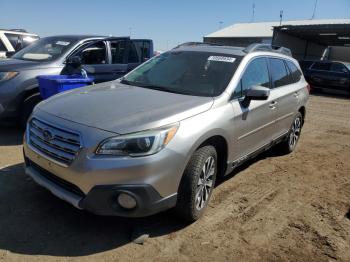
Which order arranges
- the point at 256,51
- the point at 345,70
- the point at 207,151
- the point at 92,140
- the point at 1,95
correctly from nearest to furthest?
1. the point at 92,140
2. the point at 207,151
3. the point at 256,51
4. the point at 1,95
5. the point at 345,70

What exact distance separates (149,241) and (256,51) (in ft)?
9.44

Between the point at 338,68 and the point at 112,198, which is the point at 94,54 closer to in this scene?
the point at 112,198

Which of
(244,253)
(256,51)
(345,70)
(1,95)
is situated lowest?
(345,70)

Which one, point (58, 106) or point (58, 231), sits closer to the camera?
point (58, 231)

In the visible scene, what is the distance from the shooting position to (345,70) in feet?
59.1

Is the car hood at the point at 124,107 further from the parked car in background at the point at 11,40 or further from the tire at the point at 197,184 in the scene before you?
the parked car in background at the point at 11,40

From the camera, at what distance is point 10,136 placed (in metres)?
6.37

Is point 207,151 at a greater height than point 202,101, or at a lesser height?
lesser

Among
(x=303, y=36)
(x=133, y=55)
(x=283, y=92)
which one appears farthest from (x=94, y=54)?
(x=303, y=36)

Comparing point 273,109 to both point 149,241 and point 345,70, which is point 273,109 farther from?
point 345,70

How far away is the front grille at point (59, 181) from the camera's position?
3198mm

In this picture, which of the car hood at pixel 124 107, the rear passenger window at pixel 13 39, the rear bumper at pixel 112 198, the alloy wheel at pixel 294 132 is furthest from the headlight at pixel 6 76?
the rear passenger window at pixel 13 39

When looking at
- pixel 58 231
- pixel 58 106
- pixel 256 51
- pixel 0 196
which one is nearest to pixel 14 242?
pixel 58 231

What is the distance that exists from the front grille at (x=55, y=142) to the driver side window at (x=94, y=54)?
366 cm
